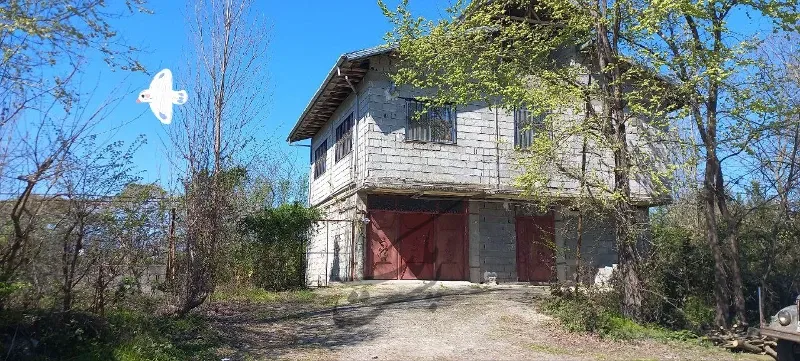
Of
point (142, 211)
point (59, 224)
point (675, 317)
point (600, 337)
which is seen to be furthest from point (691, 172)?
point (59, 224)

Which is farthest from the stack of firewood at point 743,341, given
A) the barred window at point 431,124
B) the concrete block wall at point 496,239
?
the barred window at point 431,124

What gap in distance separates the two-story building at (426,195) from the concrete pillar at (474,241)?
0.03 meters

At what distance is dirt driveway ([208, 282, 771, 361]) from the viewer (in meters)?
9.38

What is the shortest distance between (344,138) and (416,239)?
4.09 metres

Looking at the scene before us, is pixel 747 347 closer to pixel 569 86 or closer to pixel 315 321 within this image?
pixel 569 86

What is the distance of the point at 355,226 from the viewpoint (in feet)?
57.3

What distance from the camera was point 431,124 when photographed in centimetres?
1812

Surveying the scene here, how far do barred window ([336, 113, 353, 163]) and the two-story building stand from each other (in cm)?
4

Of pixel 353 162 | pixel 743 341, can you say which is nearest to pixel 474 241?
pixel 353 162

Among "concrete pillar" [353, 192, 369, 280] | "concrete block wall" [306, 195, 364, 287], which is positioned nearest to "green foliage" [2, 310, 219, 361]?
"concrete block wall" [306, 195, 364, 287]

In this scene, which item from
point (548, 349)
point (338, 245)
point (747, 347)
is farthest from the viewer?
point (338, 245)

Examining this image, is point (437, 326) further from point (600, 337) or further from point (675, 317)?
point (675, 317)

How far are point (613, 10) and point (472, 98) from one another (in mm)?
3588

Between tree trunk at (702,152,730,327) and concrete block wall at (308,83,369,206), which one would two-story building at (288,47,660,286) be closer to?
concrete block wall at (308,83,369,206)
